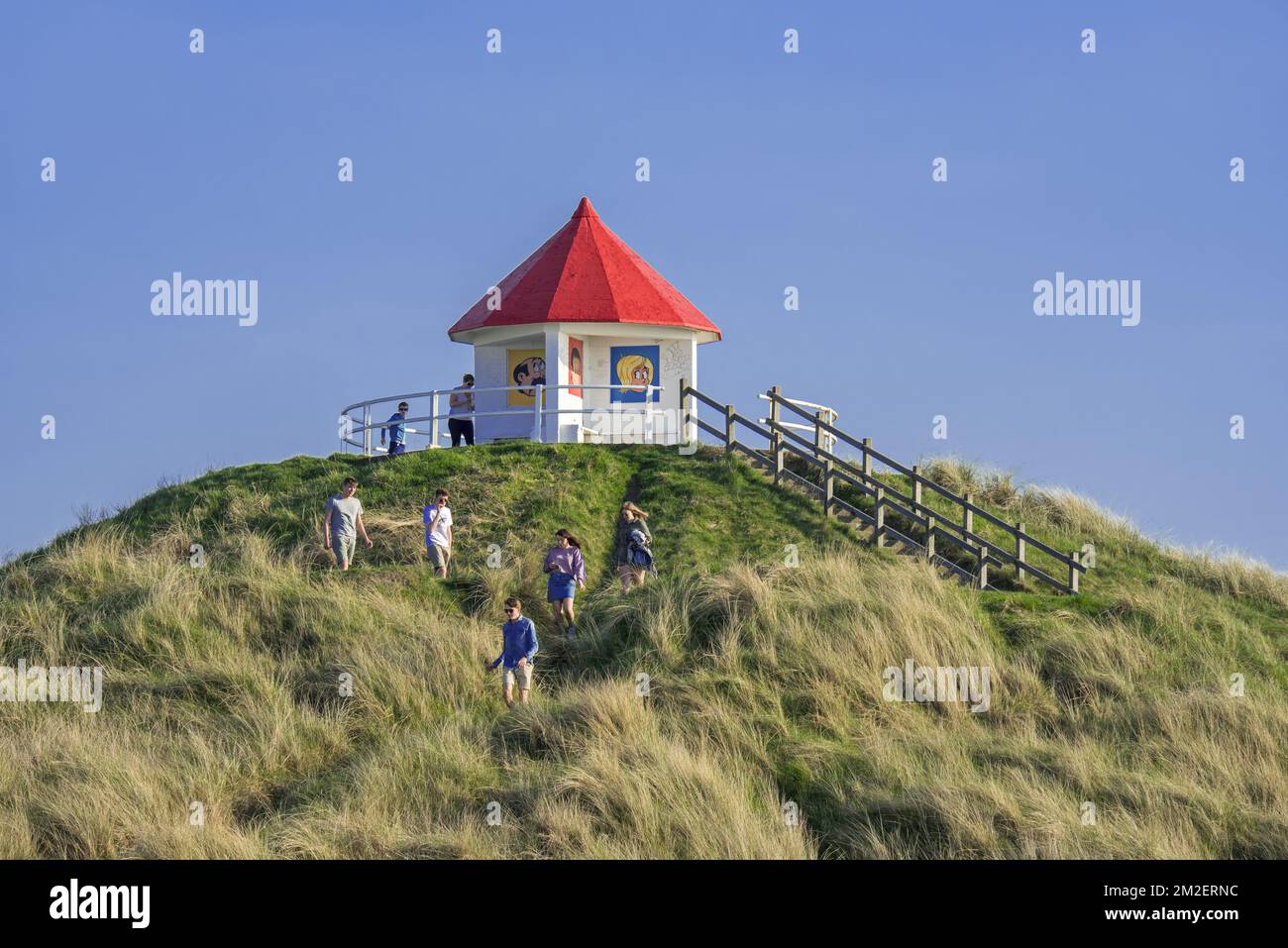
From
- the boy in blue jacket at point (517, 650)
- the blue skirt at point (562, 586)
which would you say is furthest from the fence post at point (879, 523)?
the boy in blue jacket at point (517, 650)

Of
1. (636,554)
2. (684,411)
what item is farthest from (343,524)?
(684,411)

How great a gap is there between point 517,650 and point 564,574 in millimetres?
2991

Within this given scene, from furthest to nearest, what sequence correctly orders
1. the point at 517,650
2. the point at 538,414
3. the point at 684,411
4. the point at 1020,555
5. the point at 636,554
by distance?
1. the point at 684,411
2. the point at 538,414
3. the point at 1020,555
4. the point at 636,554
5. the point at 517,650

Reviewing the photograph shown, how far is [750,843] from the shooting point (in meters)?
Answer: 13.8

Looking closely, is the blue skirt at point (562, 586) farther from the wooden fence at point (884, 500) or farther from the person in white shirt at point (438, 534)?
the wooden fence at point (884, 500)

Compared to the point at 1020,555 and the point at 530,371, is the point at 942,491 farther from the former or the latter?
the point at 530,371

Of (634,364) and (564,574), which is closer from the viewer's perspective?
(564,574)

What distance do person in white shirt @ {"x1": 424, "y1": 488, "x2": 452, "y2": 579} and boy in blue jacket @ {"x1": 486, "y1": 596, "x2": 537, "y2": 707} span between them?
213 inches

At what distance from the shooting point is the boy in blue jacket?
17953mm

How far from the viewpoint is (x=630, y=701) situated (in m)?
16.9

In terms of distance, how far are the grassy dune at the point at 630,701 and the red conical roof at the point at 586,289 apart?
21.5ft

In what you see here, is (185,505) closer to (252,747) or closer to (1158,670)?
(252,747)
